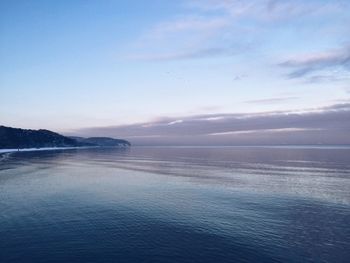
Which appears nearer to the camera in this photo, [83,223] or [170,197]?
[83,223]

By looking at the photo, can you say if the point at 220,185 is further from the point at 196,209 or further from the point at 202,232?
the point at 202,232

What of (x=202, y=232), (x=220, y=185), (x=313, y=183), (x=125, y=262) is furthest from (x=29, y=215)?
(x=313, y=183)

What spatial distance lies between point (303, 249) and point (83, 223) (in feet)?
81.3

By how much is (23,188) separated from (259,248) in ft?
Answer: 162

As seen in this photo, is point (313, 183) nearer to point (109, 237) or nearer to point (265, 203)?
point (265, 203)

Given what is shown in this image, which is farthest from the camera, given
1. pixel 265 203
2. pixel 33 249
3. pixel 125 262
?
pixel 265 203

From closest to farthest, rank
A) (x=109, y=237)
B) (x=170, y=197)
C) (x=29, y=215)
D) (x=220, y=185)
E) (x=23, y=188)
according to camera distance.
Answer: (x=109, y=237) < (x=29, y=215) < (x=170, y=197) < (x=23, y=188) < (x=220, y=185)

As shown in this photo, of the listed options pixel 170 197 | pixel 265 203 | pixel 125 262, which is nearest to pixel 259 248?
pixel 125 262

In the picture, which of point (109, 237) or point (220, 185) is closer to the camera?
point (109, 237)

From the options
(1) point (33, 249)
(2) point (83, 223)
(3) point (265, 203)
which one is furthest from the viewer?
(3) point (265, 203)

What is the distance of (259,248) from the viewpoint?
28188 millimetres

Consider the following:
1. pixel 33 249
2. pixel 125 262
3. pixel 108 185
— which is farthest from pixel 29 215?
pixel 108 185

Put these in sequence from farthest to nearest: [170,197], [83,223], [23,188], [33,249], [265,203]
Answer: [23,188]
[170,197]
[265,203]
[83,223]
[33,249]

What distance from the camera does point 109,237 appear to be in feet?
102
